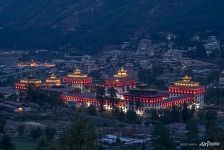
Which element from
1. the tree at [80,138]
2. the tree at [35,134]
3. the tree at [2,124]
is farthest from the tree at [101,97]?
the tree at [80,138]

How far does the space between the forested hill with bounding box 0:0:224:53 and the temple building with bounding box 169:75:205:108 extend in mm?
32398

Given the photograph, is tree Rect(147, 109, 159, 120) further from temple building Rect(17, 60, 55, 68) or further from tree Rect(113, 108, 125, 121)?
temple building Rect(17, 60, 55, 68)

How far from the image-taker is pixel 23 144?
1168 inches

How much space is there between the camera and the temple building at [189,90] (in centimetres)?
4119

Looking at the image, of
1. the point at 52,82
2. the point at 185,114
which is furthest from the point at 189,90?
the point at 52,82

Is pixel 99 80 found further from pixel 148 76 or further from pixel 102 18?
pixel 102 18

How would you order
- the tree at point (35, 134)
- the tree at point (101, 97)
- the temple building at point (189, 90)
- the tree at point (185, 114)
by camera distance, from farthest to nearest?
1. the temple building at point (189, 90)
2. the tree at point (101, 97)
3. the tree at point (185, 114)
4. the tree at point (35, 134)

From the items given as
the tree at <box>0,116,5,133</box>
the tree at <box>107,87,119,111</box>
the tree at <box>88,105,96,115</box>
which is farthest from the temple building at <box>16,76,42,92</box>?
the tree at <box>0,116,5,133</box>

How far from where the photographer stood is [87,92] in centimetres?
4491

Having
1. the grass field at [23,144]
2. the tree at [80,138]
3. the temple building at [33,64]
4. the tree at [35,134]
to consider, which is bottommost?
the grass field at [23,144]

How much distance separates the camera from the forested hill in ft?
261

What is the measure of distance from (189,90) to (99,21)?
48.7 meters

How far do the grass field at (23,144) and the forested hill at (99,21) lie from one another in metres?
44.6

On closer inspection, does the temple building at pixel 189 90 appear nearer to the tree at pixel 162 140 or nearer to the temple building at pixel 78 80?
the temple building at pixel 78 80
